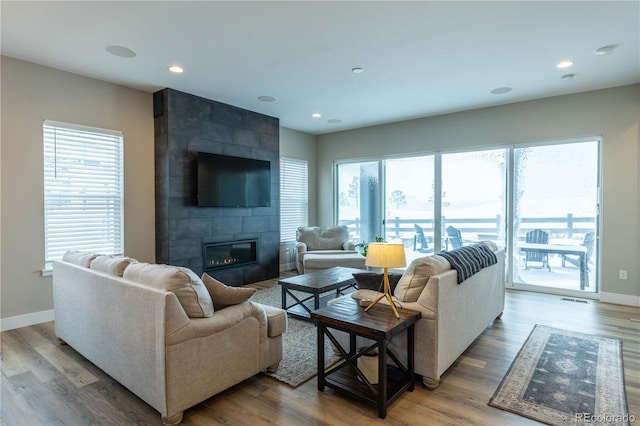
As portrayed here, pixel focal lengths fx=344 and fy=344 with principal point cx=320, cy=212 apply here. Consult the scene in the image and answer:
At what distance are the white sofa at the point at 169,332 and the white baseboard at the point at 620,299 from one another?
464cm

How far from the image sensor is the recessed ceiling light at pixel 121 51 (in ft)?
11.4

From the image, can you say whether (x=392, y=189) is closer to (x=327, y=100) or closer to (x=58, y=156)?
(x=327, y=100)

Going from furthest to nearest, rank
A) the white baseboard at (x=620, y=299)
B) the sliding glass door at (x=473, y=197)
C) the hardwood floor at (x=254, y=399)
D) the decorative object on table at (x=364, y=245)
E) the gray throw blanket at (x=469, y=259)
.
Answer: the decorative object on table at (x=364, y=245)
the sliding glass door at (x=473, y=197)
the white baseboard at (x=620, y=299)
the gray throw blanket at (x=469, y=259)
the hardwood floor at (x=254, y=399)

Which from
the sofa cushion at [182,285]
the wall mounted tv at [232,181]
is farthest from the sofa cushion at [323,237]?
the sofa cushion at [182,285]

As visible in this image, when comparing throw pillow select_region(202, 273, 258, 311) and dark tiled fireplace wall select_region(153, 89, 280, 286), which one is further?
dark tiled fireplace wall select_region(153, 89, 280, 286)

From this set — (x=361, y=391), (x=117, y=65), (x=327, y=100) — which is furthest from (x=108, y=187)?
(x=361, y=391)

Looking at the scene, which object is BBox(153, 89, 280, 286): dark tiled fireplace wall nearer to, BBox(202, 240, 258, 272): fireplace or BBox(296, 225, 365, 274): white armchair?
BBox(202, 240, 258, 272): fireplace

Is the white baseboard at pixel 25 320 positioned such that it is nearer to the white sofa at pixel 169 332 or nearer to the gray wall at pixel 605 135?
the white sofa at pixel 169 332

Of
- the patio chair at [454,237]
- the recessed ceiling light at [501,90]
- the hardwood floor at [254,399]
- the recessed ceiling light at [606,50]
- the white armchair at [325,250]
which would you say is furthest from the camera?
the patio chair at [454,237]

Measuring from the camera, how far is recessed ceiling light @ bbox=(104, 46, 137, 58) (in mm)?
3484

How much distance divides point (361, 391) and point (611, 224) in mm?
4505

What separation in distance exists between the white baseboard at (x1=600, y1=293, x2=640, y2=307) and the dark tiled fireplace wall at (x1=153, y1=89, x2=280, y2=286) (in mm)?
5084

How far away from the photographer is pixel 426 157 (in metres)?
6.39

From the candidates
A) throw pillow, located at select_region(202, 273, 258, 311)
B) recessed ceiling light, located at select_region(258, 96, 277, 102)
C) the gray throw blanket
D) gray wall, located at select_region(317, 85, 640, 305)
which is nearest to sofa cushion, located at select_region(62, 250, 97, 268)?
throw pillow, located at select_region(202, 273, 258, 311)
